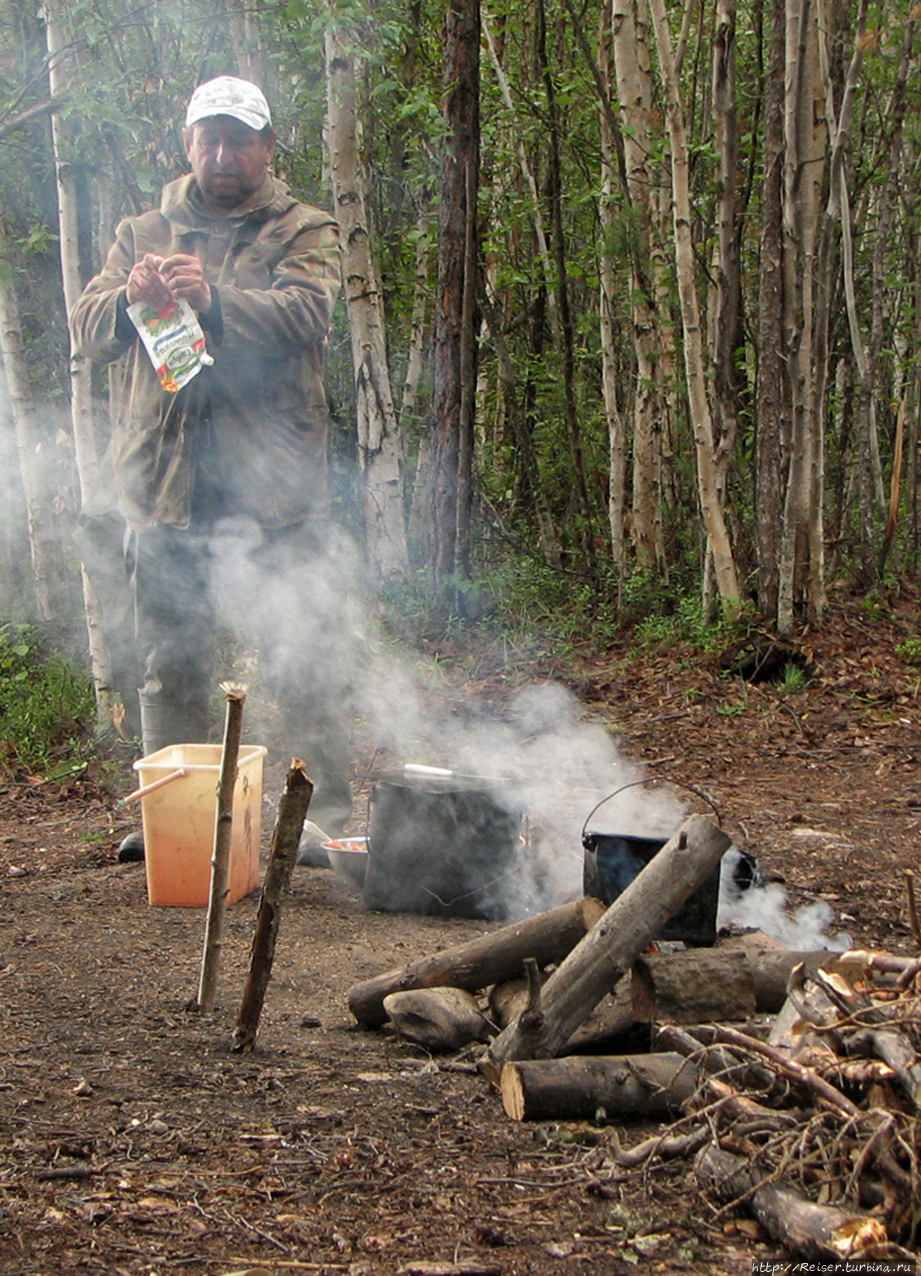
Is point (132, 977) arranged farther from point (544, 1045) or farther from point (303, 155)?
point (303, 155)

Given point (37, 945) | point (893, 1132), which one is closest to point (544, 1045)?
point (893, 1132)

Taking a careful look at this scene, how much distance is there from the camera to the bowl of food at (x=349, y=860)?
13.7ft

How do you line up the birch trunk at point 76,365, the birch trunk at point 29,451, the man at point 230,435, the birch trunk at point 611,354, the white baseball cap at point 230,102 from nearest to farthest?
the white baseball cap at point 230,102 < the man at point 230,435 < the birch trunk at point 76,365 < the birch trunk at point 29,451 < the birch trunk at point 611,354

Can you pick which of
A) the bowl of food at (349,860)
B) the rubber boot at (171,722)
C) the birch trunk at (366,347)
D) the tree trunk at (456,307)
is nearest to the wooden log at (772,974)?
the bowl of food at (349,860)

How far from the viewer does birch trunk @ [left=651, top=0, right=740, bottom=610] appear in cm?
744

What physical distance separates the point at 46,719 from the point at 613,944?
15.7 feet

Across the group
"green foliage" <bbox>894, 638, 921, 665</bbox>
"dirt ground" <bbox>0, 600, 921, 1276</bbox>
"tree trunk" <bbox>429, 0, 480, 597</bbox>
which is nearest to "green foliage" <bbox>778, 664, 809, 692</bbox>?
"green foliage" <bbox>894, 638, 921, 665</bbox>

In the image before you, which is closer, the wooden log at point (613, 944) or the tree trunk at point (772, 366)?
the wooden log at point (613, 944)

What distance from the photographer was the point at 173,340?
4.05 m

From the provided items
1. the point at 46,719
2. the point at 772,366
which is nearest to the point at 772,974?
the point at 46,719

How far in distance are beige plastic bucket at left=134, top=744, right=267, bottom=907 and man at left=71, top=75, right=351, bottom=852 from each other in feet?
1.86

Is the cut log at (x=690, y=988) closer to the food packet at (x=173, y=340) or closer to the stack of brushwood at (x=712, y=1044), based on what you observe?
the stack of brushwood at (x=712, y=1044)

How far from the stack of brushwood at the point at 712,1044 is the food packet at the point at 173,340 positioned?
2.23 meters

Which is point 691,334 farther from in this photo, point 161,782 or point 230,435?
point 161,782
